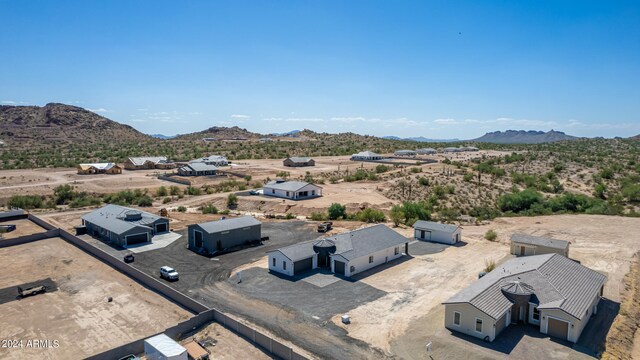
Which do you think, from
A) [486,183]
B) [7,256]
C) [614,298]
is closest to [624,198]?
[486,183]

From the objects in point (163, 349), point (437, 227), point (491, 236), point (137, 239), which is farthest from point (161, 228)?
point (491, 236)

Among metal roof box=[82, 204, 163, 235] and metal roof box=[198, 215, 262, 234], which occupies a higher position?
metal roof box=[198, 215, 262, 234]

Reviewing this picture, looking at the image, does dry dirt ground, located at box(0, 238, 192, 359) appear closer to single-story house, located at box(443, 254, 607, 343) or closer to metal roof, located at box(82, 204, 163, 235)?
metal roof, located at box(82, 204, 163, 235)

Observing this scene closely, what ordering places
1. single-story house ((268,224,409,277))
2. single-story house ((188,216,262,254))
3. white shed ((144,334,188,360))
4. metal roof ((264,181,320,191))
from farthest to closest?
1. metal roof ((264,181,320,191))
2. single-story house ((188,216,262,254))
3. single-story house ((268,224,409,277))
4. white shed ((144,334,188,360))

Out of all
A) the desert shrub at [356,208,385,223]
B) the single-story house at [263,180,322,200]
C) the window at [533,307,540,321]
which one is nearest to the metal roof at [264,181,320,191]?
the single-story house at [263,180,322,200]

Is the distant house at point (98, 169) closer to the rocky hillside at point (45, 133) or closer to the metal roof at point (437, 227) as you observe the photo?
the metal roof at point (437, 227)

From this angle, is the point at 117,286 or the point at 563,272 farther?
the point at 117,286

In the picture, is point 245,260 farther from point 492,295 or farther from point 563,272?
point 563,272
